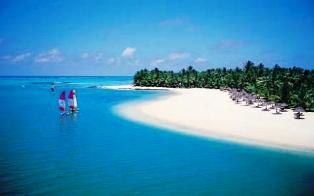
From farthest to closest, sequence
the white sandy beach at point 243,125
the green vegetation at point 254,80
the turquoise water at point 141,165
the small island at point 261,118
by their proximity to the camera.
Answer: the green vegetation at point 254,80, the small island at point 261,118, the white sandy beach at point 243,125, the turquoise water at point 141,165

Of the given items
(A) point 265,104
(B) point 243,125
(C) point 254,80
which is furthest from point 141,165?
(C) point 254,80

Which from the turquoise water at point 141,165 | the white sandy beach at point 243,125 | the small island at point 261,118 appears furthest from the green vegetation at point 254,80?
the turquoise water at point 141,165

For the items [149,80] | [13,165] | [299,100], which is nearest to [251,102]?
[299,100]

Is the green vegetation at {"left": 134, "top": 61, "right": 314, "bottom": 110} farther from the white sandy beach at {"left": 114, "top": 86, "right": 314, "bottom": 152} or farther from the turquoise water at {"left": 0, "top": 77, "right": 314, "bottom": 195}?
the turquoise water at {"left": 0, "top": 77, "right": 314, "bottom": 195}

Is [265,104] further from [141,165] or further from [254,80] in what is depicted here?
[254,80]

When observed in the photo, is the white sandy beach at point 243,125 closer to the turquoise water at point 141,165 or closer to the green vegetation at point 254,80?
the turquoise water at point 141,165

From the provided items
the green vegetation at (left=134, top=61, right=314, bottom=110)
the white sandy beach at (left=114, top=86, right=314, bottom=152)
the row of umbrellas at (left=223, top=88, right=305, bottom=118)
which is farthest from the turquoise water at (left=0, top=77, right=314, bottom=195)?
the green vegetation at (left=134, top=61, right=314, bottom=110)
